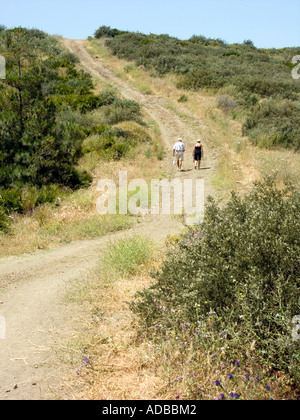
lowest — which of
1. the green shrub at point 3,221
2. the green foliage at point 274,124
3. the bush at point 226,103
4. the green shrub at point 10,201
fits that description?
the green shrub at point 3,221

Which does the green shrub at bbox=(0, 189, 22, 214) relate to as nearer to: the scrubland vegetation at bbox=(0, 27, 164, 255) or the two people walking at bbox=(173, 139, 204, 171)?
the scrubland vegetation at bbox=(0, 27, 164, 255)

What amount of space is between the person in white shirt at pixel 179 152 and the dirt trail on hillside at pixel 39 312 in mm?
5417

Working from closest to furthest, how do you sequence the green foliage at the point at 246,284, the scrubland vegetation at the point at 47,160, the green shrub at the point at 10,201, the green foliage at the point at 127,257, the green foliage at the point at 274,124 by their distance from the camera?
the green foliage at the point at 246,284 → the green foliage at the point at 127,257 → the scrubland vegetation at the point at 47,160 → the green shrub at the point at 10,201 → the green foliage at the point at 274,124

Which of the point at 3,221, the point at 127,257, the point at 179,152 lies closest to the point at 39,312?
the point at 127,257

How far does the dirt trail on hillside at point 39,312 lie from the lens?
394 centimetres

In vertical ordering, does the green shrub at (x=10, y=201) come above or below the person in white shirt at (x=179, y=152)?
below

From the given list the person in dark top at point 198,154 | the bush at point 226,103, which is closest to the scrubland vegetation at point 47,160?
the person in dark top at point 198,154

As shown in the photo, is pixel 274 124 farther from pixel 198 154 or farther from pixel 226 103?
pixel 198 154

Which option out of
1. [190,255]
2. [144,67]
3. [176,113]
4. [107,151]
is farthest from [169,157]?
[144,67]

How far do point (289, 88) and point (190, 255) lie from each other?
25468mm

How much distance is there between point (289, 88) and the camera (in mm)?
26375

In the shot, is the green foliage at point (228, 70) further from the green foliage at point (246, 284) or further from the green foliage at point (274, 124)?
the green foliage at point (246, 284)

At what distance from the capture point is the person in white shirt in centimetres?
1614

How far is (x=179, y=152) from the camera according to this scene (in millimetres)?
16234
